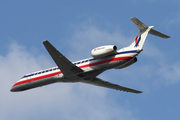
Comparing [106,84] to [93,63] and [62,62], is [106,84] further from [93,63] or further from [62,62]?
[62,62]

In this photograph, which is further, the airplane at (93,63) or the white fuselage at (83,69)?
the white fuselage at (83,69)

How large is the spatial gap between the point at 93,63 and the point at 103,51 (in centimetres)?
239

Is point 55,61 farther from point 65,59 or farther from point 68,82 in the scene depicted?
point 68,82

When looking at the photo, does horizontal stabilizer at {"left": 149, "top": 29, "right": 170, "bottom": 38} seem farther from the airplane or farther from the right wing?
the right wing

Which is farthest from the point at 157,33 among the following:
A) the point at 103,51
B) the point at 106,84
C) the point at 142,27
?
the point at 106,84

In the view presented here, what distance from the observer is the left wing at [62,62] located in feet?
118

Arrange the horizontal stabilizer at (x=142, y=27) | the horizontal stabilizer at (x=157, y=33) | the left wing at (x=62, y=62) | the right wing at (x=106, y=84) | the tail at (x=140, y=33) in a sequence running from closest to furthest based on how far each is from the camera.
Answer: the left wing at (x=62, y=62) → the tail at (x=140, y=33) → the horizontal stabilizer at (x=142, y=27) → the horizontal stabilizer at (x=157, y=33) → the right wing at (x=106, y=84)

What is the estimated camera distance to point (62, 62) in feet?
124

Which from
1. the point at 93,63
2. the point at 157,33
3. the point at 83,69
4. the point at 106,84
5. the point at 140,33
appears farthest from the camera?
the point at 106,84

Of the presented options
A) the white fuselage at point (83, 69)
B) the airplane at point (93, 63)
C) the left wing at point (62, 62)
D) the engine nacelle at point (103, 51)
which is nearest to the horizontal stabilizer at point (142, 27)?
the airplane at point (93, 63)

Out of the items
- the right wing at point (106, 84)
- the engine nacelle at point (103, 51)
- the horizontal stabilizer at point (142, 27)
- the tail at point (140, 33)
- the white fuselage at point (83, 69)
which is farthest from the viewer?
the right wing at point (106, 84)

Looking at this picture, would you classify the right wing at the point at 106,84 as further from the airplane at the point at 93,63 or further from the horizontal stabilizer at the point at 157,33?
the horizontal stabilizer at the point at 157,33

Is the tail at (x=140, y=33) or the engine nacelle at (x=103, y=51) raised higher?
the tail at (x=140, y=33)

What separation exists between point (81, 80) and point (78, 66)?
2.04 metres
